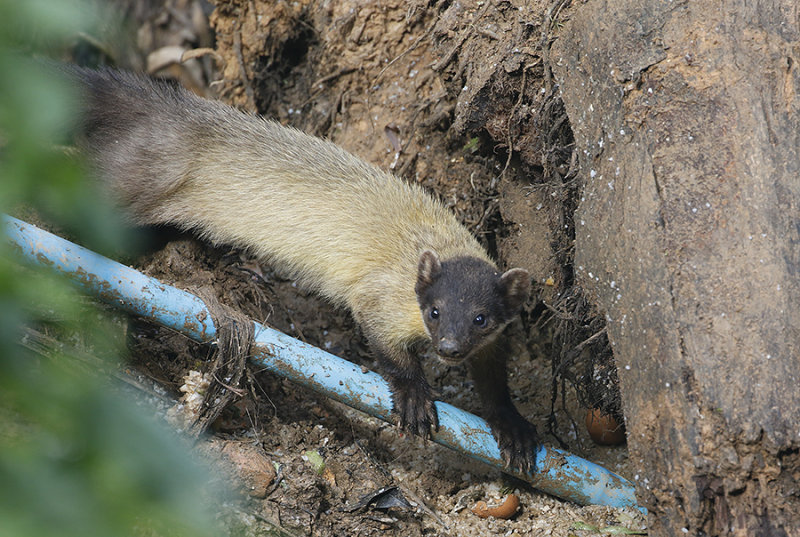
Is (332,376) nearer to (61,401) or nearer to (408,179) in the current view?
(408,179)

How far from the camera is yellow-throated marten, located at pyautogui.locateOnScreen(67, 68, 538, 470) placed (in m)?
4.88

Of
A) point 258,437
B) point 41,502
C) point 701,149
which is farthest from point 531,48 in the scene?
point 41,502

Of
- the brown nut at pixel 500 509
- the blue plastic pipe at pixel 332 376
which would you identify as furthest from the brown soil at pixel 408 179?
the blue plastic pipe at pixel 332 376

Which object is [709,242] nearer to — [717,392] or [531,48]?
[717,392]

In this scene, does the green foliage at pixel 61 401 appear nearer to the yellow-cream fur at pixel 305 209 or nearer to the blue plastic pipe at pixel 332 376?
the blue plastic pipe at pixel 332 376

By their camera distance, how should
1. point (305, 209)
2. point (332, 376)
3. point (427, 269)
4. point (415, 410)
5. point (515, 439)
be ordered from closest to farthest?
1. point (332, 376)
2. point (415, 410)
3. point (515, 439)
4. point (427, 269)
5. point (305, 209)

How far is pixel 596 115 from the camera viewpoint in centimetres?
370

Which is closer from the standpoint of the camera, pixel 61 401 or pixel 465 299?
pixel 61 401

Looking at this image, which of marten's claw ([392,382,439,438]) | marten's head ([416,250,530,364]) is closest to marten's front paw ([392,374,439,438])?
marten's claw ([392,382,439,438])

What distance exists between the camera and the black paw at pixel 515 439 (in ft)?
14.5

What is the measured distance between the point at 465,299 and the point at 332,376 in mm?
920

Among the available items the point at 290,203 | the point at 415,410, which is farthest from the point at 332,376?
the point at 290,203

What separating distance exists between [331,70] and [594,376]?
336cm

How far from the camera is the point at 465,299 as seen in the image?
4.53 m
